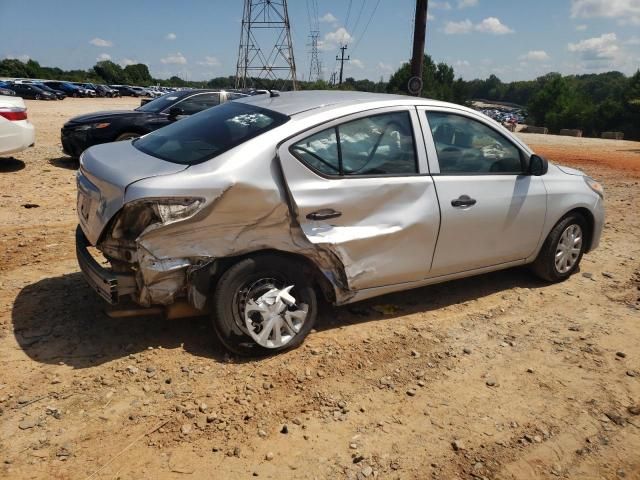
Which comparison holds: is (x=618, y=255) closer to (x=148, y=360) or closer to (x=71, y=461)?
(x=148, y=360)

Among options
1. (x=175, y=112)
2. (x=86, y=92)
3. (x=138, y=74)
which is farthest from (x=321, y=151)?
(x=138, y=74)

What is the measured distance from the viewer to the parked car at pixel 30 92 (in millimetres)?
44188

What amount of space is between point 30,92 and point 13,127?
41.5m

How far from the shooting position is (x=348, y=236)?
360cm

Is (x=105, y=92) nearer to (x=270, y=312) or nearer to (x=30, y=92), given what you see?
(x=30, y=92)

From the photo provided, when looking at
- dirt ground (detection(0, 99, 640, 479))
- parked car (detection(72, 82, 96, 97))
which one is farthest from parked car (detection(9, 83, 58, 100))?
dirt ground (detection(0, 99, 640, 479))

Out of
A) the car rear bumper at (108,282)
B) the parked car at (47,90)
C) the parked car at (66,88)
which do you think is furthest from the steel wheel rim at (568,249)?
the parked car at (66,88)

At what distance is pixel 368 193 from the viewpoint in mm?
3652

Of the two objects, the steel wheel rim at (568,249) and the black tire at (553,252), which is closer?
the black tire at (553,252)

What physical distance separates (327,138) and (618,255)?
14.2 ft

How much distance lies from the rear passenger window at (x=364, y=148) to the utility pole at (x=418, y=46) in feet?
37.0

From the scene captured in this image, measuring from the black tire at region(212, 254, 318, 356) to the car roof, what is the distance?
105 cm

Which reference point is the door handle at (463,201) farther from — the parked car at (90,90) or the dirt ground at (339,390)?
the parked car at (90,90)

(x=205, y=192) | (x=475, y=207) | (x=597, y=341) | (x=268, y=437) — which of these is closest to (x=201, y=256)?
(x=205, y=192)
